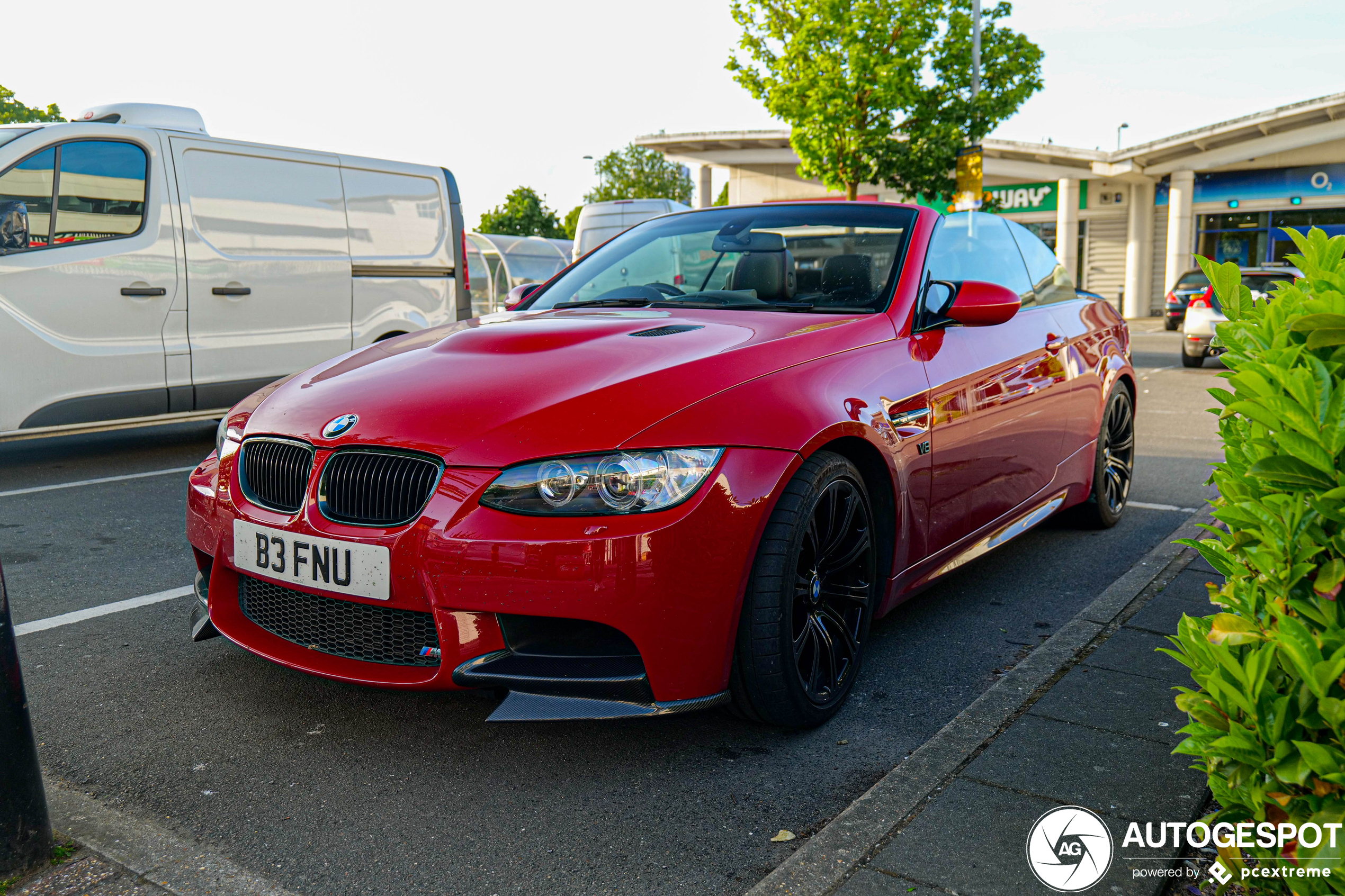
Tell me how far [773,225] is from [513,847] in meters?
2.53

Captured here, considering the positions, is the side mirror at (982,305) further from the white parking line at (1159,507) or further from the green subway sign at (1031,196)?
the green subway sign at (1031,196)

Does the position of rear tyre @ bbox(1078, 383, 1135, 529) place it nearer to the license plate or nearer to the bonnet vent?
the bonnet vent

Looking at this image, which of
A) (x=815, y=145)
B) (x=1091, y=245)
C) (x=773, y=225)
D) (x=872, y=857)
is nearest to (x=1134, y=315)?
(x=1091, y=245)

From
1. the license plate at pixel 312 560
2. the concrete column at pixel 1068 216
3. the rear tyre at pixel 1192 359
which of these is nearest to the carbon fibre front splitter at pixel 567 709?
the license plate at pixel 312 560

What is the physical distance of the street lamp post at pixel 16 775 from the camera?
205 centimetres

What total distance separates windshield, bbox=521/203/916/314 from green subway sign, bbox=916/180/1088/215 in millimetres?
29102

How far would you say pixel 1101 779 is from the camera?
242 cm

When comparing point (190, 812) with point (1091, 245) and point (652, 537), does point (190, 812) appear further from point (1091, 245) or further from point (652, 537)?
point (1091, 245)

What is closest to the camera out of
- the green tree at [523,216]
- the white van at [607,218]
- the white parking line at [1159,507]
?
the white parking line at [1159,507]

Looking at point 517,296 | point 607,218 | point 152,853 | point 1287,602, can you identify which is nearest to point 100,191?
point 517,296

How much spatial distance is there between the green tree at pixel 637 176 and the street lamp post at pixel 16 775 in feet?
226

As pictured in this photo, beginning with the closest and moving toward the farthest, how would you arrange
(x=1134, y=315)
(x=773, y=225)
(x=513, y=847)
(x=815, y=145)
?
(x=513, y=847)
(x=773, y=225)
(x=815, y=145)
(x=1134, y=315)

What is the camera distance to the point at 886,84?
19984 millimetres

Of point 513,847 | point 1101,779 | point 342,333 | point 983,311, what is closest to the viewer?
point 513,847
